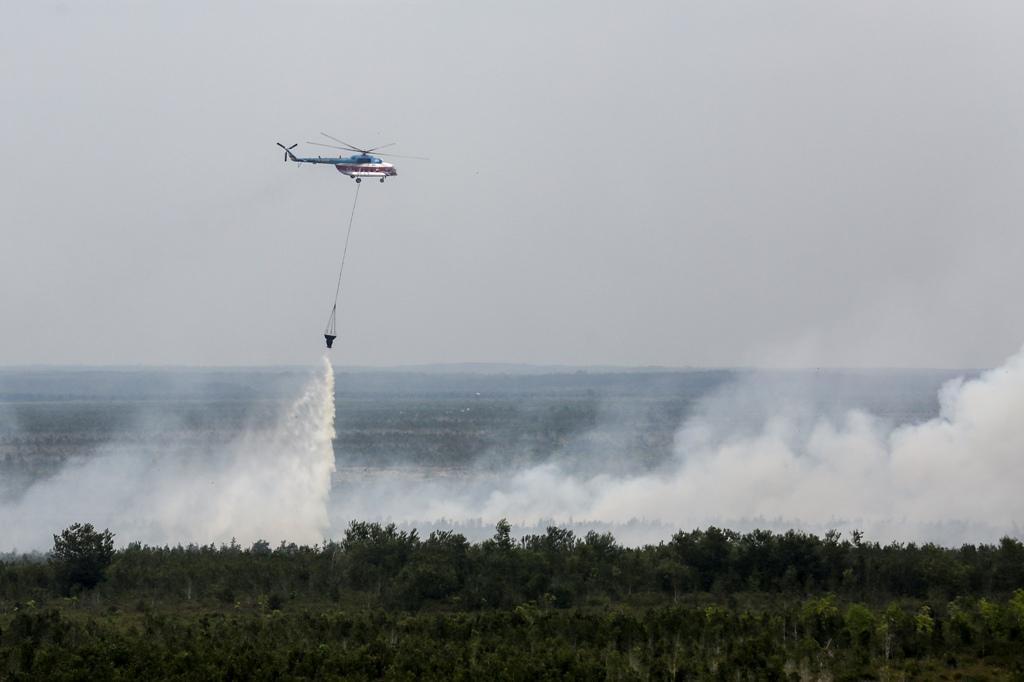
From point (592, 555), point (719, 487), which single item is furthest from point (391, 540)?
point (719, 487)

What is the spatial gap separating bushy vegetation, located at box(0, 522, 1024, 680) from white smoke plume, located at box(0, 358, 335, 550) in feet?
46.6

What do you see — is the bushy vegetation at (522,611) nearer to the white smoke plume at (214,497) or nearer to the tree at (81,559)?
the tree at (81,559)

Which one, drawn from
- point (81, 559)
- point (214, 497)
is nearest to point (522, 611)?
point (81, 559)

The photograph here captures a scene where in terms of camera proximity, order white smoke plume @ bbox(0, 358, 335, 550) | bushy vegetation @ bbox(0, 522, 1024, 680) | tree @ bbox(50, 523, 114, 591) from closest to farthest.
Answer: bushy vegetation @ bbox(0, 522, 1024, 680) < tree @ bbox(50, 523, 114, 591) < white smoke plume @ bbox(0, 358, 335, 550)

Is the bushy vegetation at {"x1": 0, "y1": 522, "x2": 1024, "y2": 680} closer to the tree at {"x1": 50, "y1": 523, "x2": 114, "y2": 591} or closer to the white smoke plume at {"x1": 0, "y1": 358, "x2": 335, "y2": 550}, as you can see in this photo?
the tree at {"x1": 50, "y1": 523, "x2": 114, "y2": 591}

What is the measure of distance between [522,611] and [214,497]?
146ft

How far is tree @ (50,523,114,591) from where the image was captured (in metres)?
49.6

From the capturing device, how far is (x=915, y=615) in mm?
41312

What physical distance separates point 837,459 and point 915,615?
43.6 m

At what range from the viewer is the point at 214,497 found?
271 feet

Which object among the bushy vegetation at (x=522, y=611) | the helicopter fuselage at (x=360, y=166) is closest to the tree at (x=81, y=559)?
the bushy vegetation at (x=522, y=611)

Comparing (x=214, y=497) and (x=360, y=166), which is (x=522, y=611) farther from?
(x=214, y=497)

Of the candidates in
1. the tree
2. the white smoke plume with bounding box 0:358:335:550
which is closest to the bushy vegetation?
the tree

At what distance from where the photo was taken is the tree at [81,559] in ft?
163
